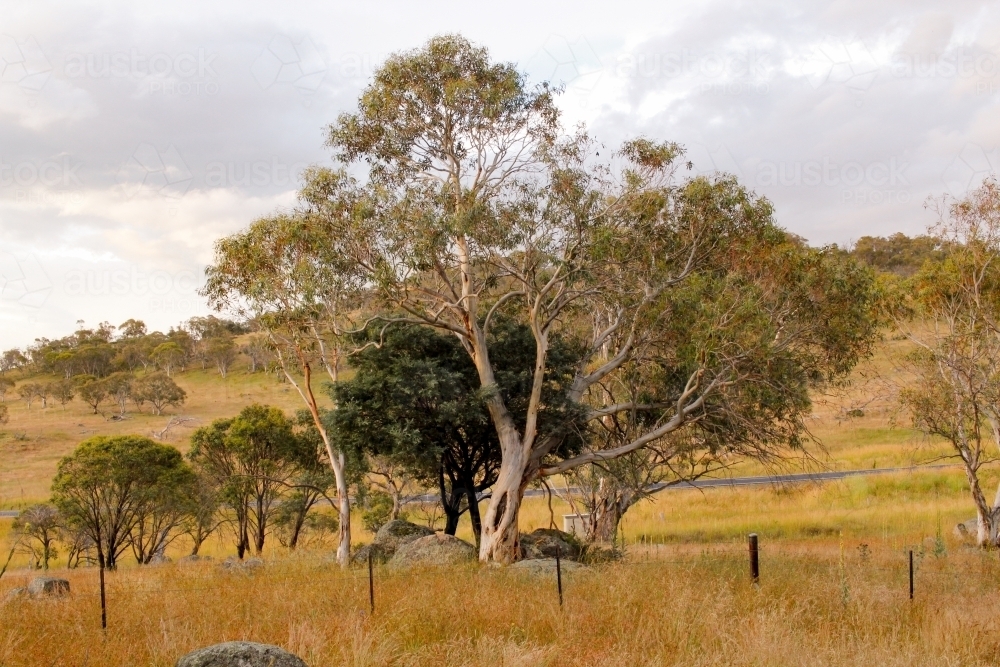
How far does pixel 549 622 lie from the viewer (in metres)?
9.69

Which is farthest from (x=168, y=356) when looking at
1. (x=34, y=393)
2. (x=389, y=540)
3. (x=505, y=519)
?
(x=505, y=519)

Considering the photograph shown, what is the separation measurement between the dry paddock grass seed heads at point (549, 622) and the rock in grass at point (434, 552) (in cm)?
477

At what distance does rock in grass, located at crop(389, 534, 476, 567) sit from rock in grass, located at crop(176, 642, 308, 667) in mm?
10790

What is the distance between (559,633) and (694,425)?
1248 centimetres

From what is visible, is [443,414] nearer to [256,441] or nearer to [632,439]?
[632,439]

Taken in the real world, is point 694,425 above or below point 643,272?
below

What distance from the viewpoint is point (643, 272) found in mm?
19812

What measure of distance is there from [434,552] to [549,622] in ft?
29.9

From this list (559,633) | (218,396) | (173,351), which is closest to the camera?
(559,633)

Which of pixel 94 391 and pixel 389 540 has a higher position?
pixel 94 391

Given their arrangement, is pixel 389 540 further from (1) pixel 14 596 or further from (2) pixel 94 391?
(2) pixel 94 391

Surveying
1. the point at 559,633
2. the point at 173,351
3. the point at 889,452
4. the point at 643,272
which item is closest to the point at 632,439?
the point at 643,272

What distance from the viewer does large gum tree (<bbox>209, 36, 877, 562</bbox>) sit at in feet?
59.9

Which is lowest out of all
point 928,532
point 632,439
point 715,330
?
point 928,532
